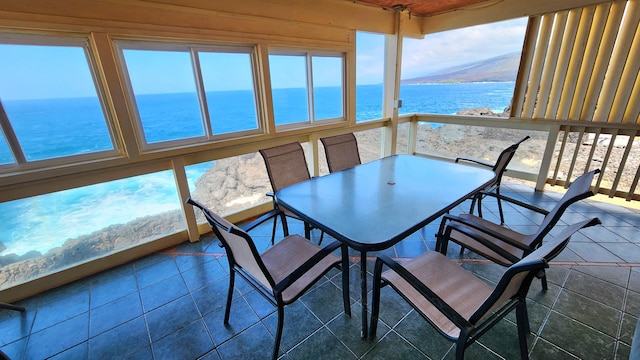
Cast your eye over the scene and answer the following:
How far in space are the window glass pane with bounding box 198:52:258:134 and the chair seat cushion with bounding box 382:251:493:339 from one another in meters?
2.28

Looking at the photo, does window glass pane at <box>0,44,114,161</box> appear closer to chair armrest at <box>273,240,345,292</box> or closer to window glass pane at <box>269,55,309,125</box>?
window glass pane at <box>269,55,309,125</box>

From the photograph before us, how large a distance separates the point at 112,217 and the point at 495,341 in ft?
10.2

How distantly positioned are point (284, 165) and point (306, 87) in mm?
1397

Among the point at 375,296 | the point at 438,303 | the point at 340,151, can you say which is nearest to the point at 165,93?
the point at 340,151

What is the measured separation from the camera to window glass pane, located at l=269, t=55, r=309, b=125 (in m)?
2.97

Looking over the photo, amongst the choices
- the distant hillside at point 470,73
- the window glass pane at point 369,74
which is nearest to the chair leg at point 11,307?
the window glass pane at point 369,74

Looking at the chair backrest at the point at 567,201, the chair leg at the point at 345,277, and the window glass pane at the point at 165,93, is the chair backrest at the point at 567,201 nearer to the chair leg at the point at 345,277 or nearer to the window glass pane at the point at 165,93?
the chair leg at the point at 345,277

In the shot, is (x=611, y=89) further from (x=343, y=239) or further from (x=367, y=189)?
(x=343, y=239)

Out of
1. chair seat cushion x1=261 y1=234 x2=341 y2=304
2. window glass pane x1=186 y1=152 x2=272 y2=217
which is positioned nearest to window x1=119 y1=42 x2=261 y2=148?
window glass pane x1=186 y1=152 x2=272 y2=217

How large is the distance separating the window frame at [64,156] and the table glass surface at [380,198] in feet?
5.09

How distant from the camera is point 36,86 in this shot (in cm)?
185

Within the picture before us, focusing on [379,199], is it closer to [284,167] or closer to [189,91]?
[284,167]

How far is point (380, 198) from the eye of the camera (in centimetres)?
180

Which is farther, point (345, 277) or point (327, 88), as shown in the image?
point (327, 88)
